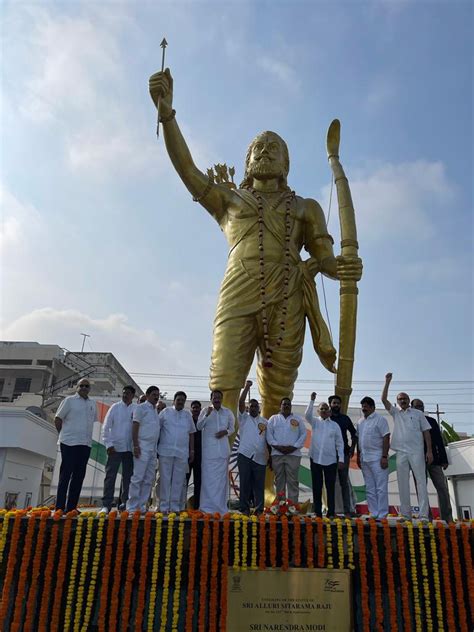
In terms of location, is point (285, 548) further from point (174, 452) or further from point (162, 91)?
point (162, 91)

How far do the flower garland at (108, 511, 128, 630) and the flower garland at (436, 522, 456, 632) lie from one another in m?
2.63

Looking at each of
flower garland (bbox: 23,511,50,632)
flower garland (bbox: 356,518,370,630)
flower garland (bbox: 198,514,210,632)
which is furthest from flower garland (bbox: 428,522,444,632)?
flower garland (bbox: 23,511,50,632)

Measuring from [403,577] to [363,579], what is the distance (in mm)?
339

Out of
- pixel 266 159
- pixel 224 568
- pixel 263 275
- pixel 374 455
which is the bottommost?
pixel 224 568

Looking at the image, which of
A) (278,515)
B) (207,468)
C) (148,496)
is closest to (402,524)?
(278,515)

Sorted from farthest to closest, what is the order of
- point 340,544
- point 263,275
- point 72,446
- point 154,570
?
point 263,275
point 72,446
point 340,544
point 154,570

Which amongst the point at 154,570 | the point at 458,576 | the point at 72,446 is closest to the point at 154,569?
the point at 154,570

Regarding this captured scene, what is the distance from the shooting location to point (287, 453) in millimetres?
5543

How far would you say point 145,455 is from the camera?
529 centimetres

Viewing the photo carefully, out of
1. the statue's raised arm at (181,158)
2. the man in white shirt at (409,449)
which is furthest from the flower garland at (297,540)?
the statue's raised arm at (181,158)

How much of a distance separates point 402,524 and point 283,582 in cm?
115

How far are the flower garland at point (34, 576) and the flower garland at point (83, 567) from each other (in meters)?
0.30

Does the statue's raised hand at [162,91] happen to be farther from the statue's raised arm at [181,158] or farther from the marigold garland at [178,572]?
the marigold garland at [178,572]

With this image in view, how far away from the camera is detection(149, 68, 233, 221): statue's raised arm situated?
21.2 ft
